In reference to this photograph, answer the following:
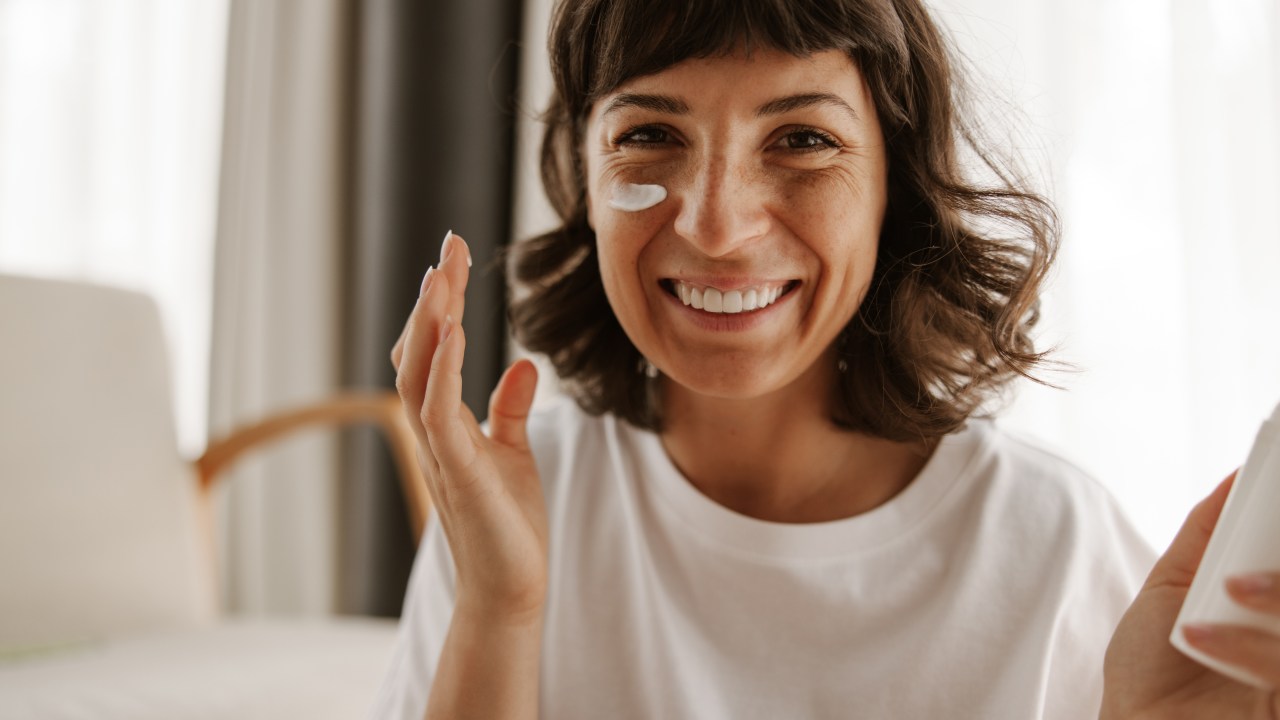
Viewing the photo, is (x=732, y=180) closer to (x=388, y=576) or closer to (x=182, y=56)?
(x=388, y=576)

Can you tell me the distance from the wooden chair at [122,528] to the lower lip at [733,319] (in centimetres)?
84

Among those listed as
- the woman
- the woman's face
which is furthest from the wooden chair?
the woman's face

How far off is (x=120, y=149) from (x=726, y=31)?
244 cm

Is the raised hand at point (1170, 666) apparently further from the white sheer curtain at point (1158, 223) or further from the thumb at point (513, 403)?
the white sheer curtain at point (1158, 223)

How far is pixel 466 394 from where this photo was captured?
8.32ft

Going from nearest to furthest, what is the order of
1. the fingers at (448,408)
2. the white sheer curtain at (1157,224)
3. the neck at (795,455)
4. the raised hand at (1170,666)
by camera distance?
the raised hand at (1170,666), the fingers at (448,408), the neck at (795,455), the white sheer curtain at (1157,224)

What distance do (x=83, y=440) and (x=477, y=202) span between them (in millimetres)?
1037

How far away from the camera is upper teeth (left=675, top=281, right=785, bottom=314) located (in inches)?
37.4

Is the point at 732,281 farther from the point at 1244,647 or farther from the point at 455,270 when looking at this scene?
the point at 1244,647

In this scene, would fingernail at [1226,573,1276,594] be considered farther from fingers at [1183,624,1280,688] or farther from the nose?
the nose

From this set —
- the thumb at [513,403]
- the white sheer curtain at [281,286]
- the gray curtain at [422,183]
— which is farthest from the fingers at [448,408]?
the white sheer curtain at [281,286]

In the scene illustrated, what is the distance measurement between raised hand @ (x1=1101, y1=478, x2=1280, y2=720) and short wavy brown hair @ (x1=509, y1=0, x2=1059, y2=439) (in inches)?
11.6

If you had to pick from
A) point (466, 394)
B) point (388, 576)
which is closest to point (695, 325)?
point (466, 394)

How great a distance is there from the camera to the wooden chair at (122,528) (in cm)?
149
